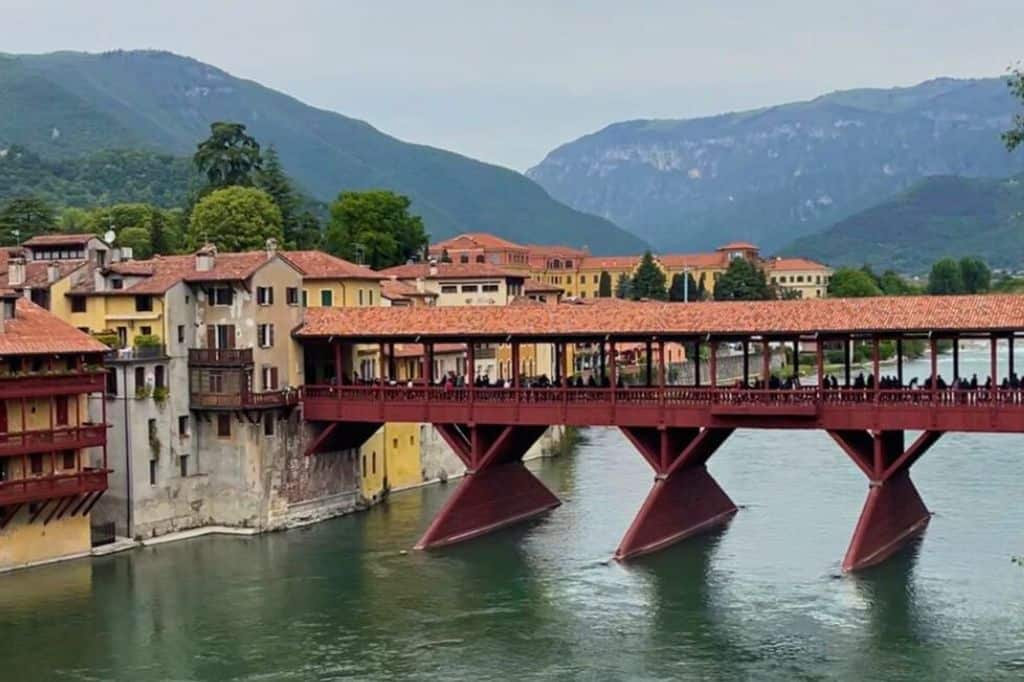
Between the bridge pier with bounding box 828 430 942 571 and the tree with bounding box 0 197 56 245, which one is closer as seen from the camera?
the bridge pier with bounding box 828 430 942 571

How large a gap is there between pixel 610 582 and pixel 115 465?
794 inches

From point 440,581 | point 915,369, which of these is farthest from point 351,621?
point 915,369

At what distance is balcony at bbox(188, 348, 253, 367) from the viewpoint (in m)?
58.7

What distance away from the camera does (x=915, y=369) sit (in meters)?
150

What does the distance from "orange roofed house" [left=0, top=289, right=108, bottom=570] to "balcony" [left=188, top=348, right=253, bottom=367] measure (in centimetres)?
598

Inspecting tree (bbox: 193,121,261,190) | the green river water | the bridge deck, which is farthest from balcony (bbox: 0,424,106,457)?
tree (bbox: 193,121,261,190)

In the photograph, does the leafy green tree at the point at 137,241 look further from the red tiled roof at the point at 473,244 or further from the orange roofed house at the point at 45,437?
the orange roofed house at the point at 45,437

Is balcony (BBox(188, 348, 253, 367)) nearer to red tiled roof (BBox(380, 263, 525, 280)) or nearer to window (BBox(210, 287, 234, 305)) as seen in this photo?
window (BBox(210, 287, 234, 305))

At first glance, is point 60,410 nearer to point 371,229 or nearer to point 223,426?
point 223,426

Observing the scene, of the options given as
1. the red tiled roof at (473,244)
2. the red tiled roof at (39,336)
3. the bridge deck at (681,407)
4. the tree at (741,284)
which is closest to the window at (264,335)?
the bridge deck at (681,407)

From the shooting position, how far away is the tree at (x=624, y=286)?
181 metres

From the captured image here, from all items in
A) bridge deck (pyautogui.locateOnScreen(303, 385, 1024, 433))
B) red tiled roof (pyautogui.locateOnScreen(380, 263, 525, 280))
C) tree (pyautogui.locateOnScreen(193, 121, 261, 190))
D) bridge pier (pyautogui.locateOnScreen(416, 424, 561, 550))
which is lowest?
bridge pier (pyautogui.locateOnScreen(416, 424, 561, 550))

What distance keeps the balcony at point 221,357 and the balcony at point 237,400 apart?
122 centimetres

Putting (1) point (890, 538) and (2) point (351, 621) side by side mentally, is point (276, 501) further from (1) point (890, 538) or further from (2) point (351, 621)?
(1) point (890, 538)
